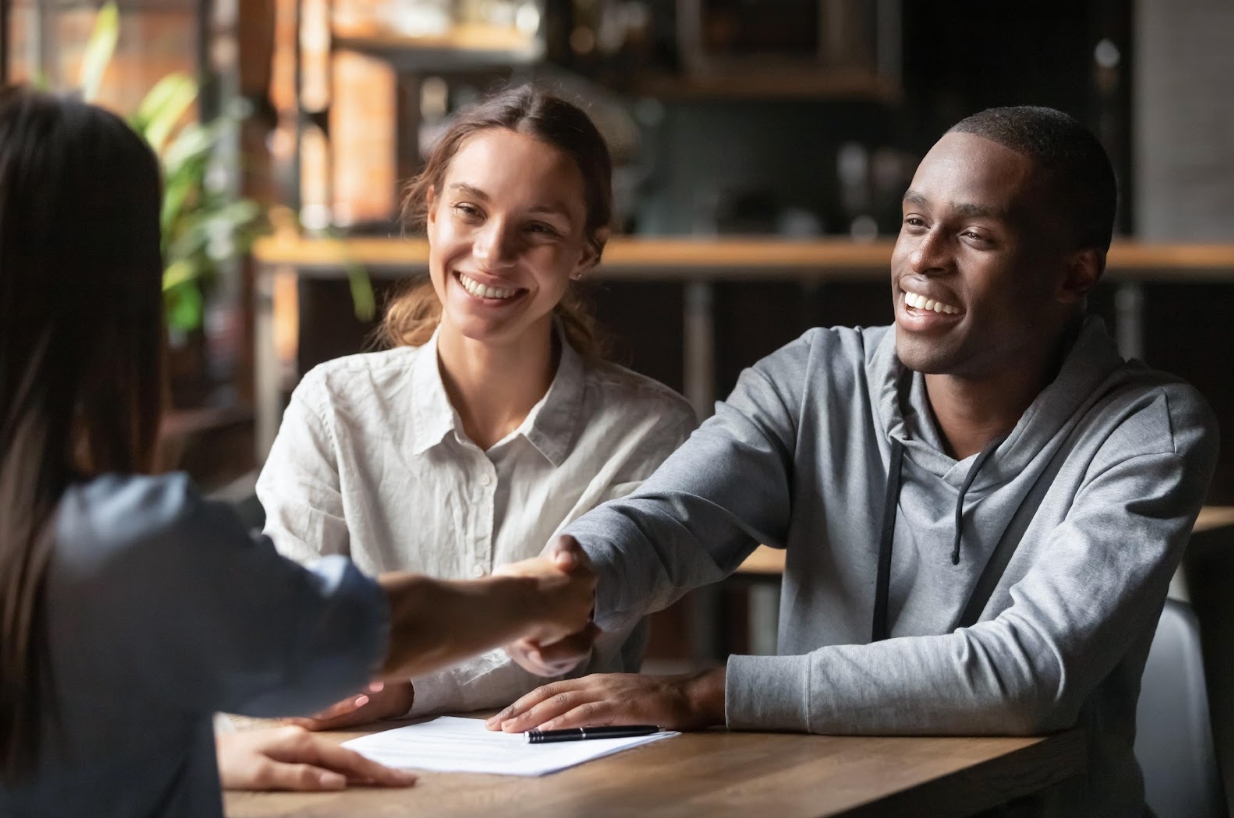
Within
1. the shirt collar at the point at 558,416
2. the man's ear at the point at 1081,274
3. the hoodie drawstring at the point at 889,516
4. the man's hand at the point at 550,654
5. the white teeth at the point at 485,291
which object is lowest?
the man's hand at the point at 550,654

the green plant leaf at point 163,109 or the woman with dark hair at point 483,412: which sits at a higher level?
the green plant leaf at point 163,109

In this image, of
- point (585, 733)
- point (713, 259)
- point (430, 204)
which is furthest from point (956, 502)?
point (713, 259)

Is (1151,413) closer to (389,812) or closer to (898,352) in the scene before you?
(898,352)

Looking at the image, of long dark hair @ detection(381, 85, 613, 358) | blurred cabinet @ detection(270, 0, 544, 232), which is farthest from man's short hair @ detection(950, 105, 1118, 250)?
blurred cabinet @ detection(270, 0, 544, 232)

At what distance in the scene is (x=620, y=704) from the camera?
4.74ft

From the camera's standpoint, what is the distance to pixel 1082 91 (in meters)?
6.23

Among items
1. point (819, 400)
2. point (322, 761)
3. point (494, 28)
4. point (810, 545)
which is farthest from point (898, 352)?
point (494, 28)

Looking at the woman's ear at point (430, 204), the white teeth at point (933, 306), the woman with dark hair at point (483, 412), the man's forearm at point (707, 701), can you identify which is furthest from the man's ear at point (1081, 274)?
the woman's ear at point (430, 204)

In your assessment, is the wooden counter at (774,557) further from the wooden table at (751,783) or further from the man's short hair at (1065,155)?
the wooden table at (751,783)

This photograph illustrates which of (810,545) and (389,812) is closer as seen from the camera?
(389,812)

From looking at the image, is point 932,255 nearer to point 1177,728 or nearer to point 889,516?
point 889,516

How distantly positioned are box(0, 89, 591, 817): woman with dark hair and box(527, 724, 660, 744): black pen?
377 millimetres

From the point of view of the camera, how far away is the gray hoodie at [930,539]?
4.69 feet

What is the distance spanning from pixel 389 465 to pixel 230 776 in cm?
61
